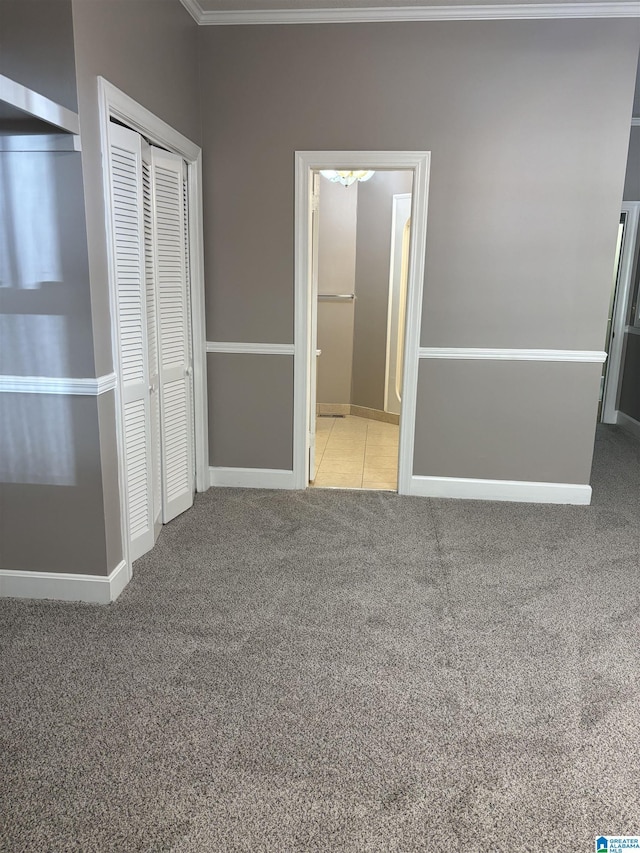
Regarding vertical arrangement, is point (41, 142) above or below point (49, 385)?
above

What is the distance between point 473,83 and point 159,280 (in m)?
2.09

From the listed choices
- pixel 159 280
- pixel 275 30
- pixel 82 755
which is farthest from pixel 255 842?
pixel 275 30

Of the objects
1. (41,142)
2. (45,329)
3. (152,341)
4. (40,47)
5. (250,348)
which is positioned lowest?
(250,348)

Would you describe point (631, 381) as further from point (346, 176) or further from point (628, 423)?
point (346, 176)

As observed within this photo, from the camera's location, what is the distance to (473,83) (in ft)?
12.0

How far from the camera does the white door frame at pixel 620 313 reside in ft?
19.0

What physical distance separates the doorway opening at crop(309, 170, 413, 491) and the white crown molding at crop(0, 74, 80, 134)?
3.44 meters

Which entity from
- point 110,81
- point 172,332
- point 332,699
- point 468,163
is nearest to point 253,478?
point 172,332

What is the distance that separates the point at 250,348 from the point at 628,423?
3854mm

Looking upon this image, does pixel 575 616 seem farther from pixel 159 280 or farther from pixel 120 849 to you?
pixel 159 280

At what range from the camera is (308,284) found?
3973mm

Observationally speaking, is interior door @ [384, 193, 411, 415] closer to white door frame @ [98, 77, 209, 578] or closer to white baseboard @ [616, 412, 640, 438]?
white baseboard @ [616, 412, 640, 438]

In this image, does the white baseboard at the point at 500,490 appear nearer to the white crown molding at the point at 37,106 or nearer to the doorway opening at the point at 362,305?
the doorway opening at the point at 362,305

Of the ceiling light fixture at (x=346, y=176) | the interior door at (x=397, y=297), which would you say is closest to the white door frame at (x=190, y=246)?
the ceiling light fixture at (x=346, y=176)
